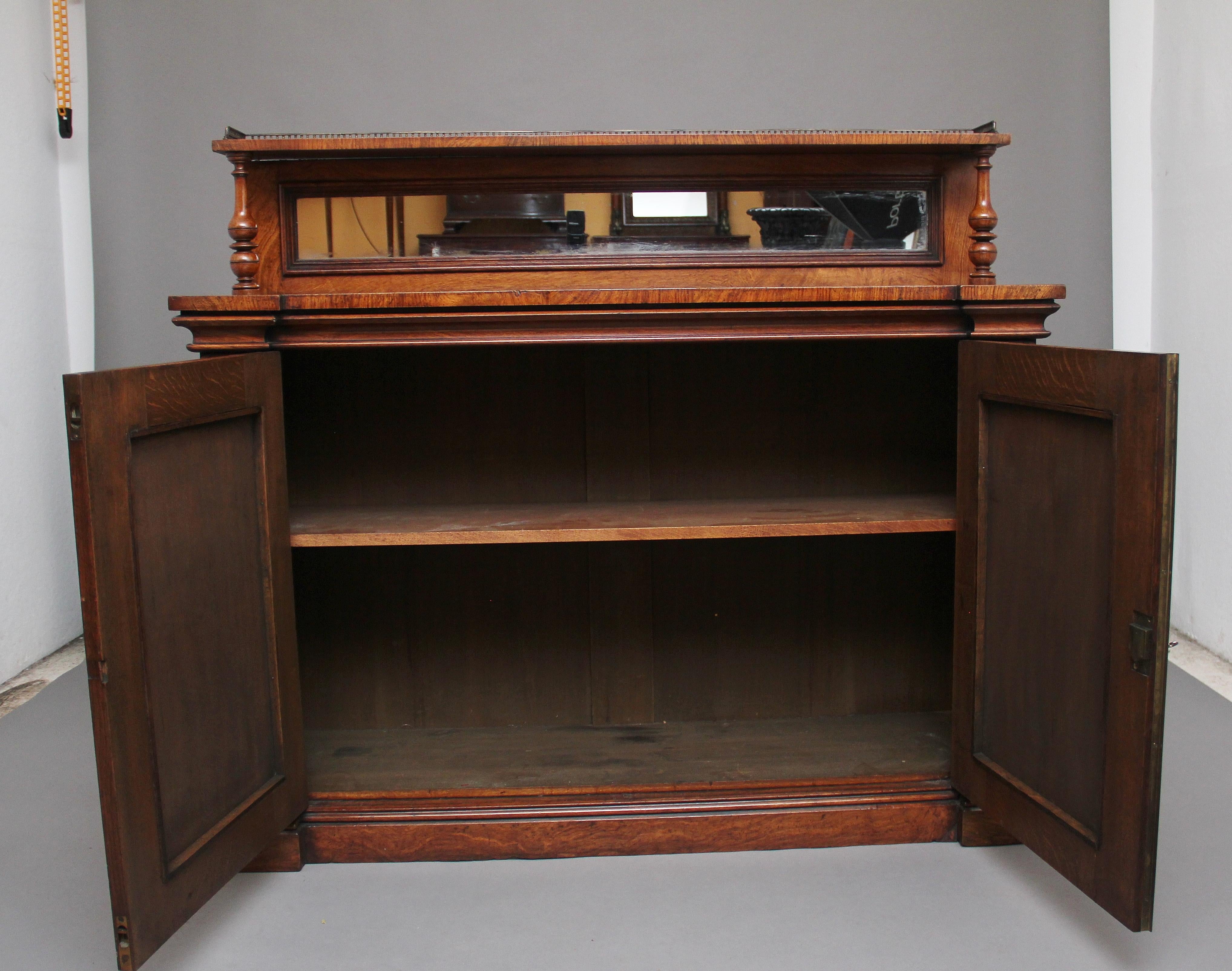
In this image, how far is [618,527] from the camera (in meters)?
1.95

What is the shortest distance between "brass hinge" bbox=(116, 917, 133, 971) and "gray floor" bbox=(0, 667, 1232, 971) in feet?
0.79

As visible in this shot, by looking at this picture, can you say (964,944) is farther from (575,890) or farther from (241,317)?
(241,317)

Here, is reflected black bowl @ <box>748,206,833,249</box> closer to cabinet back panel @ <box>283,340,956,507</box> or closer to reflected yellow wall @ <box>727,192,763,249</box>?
reflected yellow wall @ <box>727,192,763,249</box>

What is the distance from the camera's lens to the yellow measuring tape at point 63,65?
3.02 metres

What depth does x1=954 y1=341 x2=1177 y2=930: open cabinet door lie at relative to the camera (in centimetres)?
143

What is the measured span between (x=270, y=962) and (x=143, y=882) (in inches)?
11.6

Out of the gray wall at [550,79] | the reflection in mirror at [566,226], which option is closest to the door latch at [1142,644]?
the reflection in mirror at [566,226]

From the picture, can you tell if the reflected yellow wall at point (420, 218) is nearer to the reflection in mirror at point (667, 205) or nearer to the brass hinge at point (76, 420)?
the reflection in mirror at point (667, 205)

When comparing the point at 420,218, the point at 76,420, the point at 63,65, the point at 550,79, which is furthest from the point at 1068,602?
the point at 63,65

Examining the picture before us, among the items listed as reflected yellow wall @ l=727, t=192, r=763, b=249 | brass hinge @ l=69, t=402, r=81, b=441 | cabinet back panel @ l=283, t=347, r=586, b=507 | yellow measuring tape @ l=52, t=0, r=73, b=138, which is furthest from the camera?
Result: yellow measuring tape @ l=52, t=0, r=73, b=138

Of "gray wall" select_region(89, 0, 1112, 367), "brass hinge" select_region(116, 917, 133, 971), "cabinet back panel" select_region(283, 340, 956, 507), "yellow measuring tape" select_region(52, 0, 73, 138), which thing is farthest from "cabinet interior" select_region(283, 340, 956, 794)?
"yellow measuring tape" select_region(52, 0, 73, 138)

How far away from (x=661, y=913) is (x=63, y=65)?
2.81 meters

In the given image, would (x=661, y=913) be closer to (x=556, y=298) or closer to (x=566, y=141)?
(x=556, y=298)

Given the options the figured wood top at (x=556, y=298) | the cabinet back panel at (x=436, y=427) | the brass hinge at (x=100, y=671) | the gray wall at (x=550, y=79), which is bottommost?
the brass hinge at (x=100, y=671)
